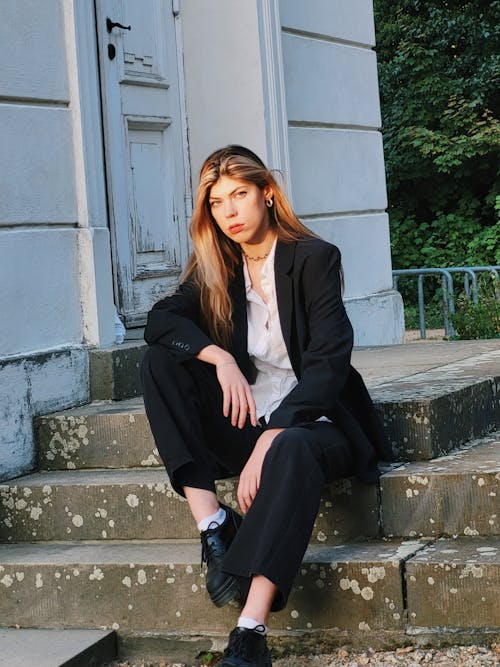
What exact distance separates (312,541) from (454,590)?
576 millimetres

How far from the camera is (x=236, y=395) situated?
3.42m

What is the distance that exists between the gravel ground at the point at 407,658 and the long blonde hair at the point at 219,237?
989 mm

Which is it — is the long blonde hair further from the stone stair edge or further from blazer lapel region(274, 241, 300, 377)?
the stone stair edge

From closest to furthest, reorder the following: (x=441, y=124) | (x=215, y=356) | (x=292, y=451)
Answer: (x=292, y=451), (x=215, y=356), (x=441, y=124)

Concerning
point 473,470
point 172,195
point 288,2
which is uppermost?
point 288,2

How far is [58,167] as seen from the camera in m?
4.81

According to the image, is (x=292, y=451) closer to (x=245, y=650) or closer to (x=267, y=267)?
(x=245, y=650)

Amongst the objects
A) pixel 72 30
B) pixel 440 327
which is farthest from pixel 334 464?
pixel 440 327

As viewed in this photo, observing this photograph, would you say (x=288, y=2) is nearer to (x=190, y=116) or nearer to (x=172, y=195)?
(x=190, y=116)

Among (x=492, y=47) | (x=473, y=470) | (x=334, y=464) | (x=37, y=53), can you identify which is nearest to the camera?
(x=334, y=464)

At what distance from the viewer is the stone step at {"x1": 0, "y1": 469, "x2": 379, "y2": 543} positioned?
366 centimetres

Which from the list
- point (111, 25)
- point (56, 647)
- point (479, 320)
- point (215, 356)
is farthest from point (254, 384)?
point (479, 320)

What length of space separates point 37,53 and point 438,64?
592 inches

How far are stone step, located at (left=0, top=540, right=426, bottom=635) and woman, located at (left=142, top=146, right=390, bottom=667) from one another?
0.25 meters
